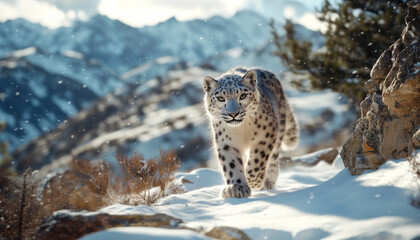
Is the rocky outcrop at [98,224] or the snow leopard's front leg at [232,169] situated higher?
the snow leopard's front leg at [232,169]

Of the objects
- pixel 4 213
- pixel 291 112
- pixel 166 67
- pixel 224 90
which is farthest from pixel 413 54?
pixel 166 67

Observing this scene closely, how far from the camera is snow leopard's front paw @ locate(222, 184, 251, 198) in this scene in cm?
492

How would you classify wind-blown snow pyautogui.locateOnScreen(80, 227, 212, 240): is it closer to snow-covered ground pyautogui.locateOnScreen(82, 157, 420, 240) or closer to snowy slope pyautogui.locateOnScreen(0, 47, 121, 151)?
snow-covered ground pyautogui.locateOnScreen(82, 157, 420, 240)

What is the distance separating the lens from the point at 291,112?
8.00 meters

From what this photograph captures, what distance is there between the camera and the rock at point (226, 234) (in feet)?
10.3

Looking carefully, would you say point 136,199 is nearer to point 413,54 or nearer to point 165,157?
point 165,157

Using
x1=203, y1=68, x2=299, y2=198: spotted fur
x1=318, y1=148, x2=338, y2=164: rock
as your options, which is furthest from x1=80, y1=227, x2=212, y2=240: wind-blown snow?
x1=318, y1=148, x2=338, y2=164: rock

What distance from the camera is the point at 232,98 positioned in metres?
5.12

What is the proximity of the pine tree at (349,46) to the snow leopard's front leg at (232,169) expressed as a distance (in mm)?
7760

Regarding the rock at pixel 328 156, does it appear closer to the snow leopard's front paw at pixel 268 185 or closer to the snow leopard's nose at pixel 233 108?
the snow leopard's front paw at pixel 268 185

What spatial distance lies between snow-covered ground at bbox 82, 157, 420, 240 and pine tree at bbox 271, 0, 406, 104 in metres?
8.60

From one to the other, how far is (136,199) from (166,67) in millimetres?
196656

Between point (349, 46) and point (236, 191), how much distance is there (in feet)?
31.2

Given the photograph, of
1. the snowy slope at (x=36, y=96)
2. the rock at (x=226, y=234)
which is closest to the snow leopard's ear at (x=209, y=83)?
the rock at (x=226, y=234)
